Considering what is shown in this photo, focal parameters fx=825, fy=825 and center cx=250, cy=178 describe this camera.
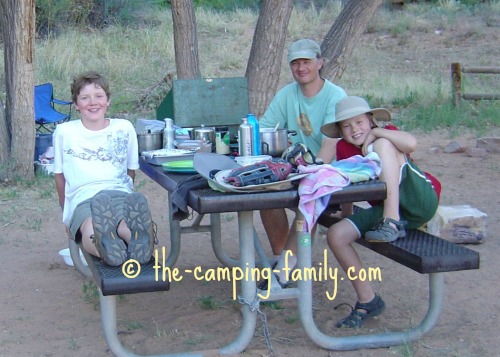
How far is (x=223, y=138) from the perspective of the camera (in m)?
4.36

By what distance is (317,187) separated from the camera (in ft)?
10.9

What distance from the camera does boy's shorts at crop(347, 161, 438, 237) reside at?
378cm

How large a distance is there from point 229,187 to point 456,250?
105cm

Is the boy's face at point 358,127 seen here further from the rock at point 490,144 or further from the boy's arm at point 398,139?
the rock at point 490,144

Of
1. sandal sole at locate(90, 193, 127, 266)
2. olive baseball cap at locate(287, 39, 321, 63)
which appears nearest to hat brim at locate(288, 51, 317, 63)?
olive baseball cap at locate(287, 39, 321, 63)

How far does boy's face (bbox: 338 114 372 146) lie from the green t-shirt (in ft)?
2.11

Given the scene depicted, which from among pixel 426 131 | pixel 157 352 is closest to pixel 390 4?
pixel 426 131

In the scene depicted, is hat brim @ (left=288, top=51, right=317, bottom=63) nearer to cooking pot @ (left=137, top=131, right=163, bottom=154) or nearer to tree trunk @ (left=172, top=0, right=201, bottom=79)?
cooking pot @ (left=137, top=131, right=163, bottom=154)

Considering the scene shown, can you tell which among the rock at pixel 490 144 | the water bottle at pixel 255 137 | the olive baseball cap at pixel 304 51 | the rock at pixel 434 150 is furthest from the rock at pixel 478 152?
the water bottle at pixel 255 137

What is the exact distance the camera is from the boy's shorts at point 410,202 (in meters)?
3.78

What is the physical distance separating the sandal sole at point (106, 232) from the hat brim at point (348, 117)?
116 cm

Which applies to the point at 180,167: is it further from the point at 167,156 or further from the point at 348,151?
the point at 348,151

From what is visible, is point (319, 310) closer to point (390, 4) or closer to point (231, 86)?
point (231, 86)

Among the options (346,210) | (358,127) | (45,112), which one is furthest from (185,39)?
(358,127)
